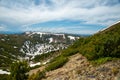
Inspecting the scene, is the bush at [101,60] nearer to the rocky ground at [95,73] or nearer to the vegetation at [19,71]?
the rocky ground at [95,73]

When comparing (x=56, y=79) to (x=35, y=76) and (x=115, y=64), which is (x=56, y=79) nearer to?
(x=35, y=76)

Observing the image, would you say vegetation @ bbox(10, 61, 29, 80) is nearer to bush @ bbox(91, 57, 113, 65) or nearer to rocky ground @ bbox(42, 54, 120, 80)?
rocky ground @ bbox(42, 54, 120, 80)

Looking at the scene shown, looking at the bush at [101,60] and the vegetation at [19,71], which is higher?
the bush at [101,60]

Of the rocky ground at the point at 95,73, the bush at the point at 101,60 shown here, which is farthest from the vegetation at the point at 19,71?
the bush at the point at 101,60

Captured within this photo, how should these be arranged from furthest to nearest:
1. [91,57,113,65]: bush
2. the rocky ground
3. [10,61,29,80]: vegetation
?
[10,61,29,80]: vegetation → [91,57,113,65]: bush → the rocky ground

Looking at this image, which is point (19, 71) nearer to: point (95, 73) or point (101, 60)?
point (95, 73)

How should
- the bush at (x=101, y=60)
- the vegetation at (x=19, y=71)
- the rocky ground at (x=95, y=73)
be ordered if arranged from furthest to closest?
the vegetation at (x=19, y=71), the bush at (x=101, y=60), the rocky ground at (x=95, y=73)

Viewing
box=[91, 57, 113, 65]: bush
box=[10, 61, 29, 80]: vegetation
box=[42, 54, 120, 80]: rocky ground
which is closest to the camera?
box=[42, 54, 120, 80]: rocky ground

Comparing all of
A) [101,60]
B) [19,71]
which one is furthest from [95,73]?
[19,71]

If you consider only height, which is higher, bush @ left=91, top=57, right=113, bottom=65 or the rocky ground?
bush @ left=91, top=57, right=113, bottom=65

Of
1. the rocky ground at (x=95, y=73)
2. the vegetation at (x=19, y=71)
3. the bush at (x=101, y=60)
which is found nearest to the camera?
the rocky ground at (x=95, y=73)

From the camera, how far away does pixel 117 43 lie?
15859 mm

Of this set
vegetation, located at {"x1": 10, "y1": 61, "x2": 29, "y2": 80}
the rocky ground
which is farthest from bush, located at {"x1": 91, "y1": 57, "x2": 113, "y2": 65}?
vegetation, located at {"x1": 10, "y1": 61, "x2": 29, "y2": 80}

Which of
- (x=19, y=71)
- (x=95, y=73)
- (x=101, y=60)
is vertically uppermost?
(x=101, y=60)
